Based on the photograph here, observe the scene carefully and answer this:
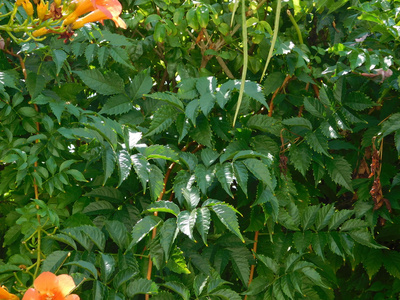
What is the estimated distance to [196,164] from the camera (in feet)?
5.29

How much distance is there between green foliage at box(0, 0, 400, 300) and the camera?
145 cm

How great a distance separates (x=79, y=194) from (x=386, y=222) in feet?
4.55

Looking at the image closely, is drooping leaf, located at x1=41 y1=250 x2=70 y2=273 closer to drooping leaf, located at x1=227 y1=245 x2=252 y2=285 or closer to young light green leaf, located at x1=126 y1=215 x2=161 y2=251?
young light green leaf, located at x1=126 y1=215 x2=161 y2=251

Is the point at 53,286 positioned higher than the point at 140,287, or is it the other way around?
the point at 53,286

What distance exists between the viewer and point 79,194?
71.7 inches

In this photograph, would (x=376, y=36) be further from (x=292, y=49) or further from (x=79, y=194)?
(x=79, y=194)

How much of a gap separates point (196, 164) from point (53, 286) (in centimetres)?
62

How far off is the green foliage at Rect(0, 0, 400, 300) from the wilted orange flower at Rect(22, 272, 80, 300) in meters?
0.10

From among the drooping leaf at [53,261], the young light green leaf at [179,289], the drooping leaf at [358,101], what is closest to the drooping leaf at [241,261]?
the young light green leaf at [179,289]

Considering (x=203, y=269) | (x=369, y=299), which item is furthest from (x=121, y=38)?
(x=369, y=299)

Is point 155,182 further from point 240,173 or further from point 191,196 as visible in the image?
point 240,173

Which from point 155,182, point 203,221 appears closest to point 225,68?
point 155,182

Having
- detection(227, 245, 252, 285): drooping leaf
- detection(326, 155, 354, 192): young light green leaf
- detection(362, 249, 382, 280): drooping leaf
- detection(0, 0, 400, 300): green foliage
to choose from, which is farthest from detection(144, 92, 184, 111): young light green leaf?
detection(362, 249, 382, 280): drooping leaf

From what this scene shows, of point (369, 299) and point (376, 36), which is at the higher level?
point (376, 36)
